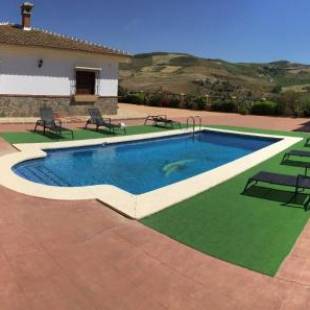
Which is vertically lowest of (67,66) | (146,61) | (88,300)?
(88,300)

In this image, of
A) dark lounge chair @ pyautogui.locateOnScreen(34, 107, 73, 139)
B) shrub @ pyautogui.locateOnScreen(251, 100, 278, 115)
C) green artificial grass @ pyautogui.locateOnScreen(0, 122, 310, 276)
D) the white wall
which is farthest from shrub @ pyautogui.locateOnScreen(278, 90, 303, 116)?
green artificial grass @ pyautogui.locateOnScreen(0, 122, 310, 276)

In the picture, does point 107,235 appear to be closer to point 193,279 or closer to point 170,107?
point 193,279

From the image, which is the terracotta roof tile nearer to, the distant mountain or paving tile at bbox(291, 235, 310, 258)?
paving tile at bbox(291, 235, 310, 258)

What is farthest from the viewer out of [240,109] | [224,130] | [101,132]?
[240,109]

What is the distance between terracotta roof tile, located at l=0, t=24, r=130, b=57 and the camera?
17359mm

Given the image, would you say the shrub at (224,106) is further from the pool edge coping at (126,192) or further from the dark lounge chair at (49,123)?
the pool edge coping at (126,192)

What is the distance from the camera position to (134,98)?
3022 cm

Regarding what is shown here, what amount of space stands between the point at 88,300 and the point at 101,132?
11.7 m

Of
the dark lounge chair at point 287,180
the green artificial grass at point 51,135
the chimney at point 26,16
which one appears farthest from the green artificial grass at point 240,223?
the chimney at point 26,16

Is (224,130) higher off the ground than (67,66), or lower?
lower

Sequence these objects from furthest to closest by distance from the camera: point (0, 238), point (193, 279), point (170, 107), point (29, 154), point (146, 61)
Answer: point (146, 61)
point (170, 107)
point (29, 154)
point (0, 238)
point (193, 279)

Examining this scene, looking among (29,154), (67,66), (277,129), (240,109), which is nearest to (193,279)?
(29,154)

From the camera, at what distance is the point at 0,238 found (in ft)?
17.0

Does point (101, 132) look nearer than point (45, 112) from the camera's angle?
No
